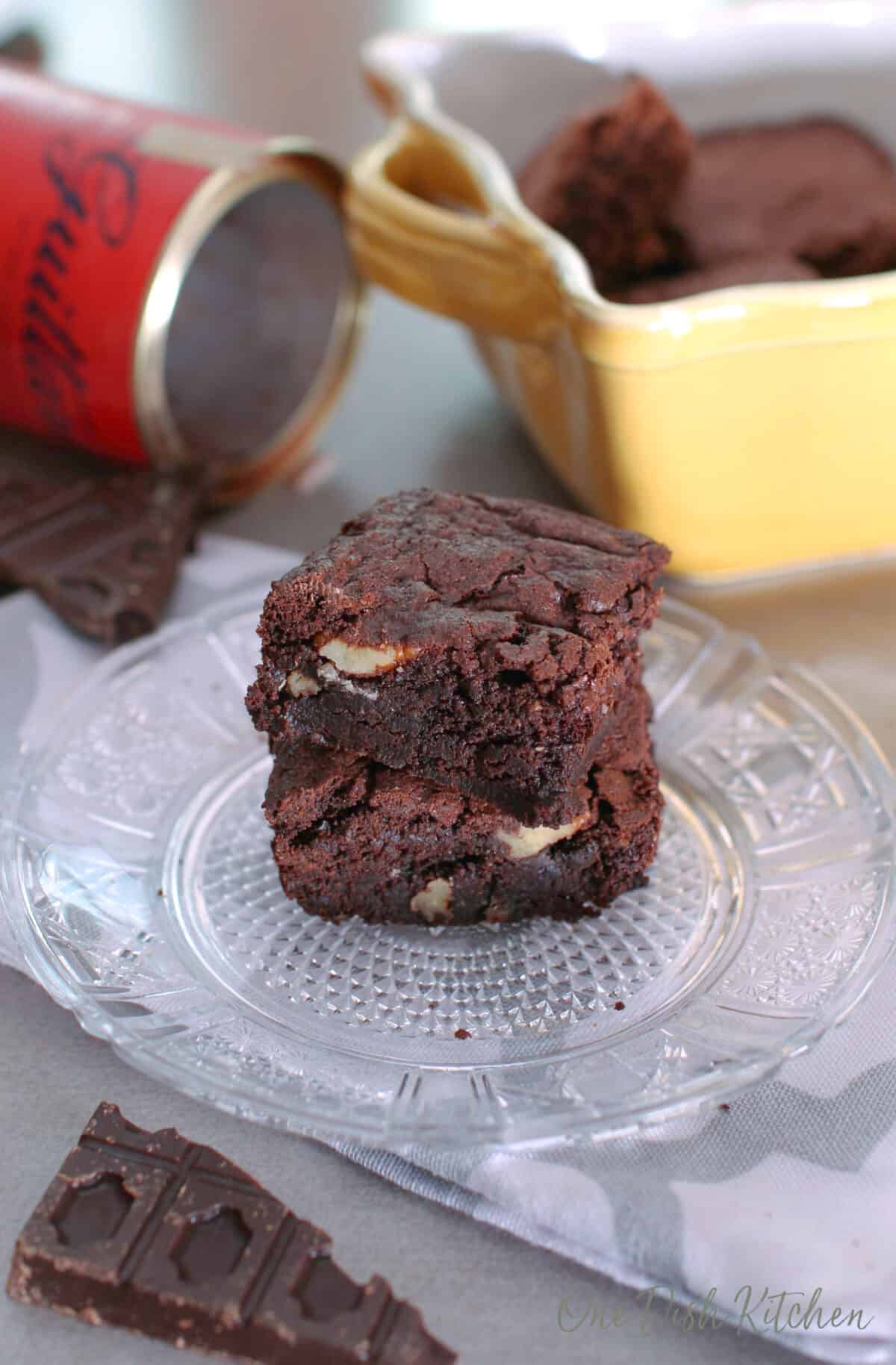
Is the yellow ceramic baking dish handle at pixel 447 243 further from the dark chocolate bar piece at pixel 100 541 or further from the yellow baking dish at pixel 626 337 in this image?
the dark chocolate bar piece at pixel 100 541

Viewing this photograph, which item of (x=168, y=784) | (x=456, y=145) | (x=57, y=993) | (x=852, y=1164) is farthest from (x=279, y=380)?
(x=852, y=1164)

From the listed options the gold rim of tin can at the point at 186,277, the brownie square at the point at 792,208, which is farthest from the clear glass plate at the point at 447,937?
the brownie square at the point at 792,208

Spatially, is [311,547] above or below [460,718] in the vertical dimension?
below

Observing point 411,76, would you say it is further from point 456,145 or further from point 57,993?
point 57,993

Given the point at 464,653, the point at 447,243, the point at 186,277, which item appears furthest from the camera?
the point at 186,277

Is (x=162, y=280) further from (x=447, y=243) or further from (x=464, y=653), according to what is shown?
(x=464, y=653)

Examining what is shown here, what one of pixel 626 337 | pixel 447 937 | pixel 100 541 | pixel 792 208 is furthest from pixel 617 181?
pixel 447 937

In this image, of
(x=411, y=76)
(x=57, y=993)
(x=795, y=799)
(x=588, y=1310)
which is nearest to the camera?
(x=588, y=1310)
